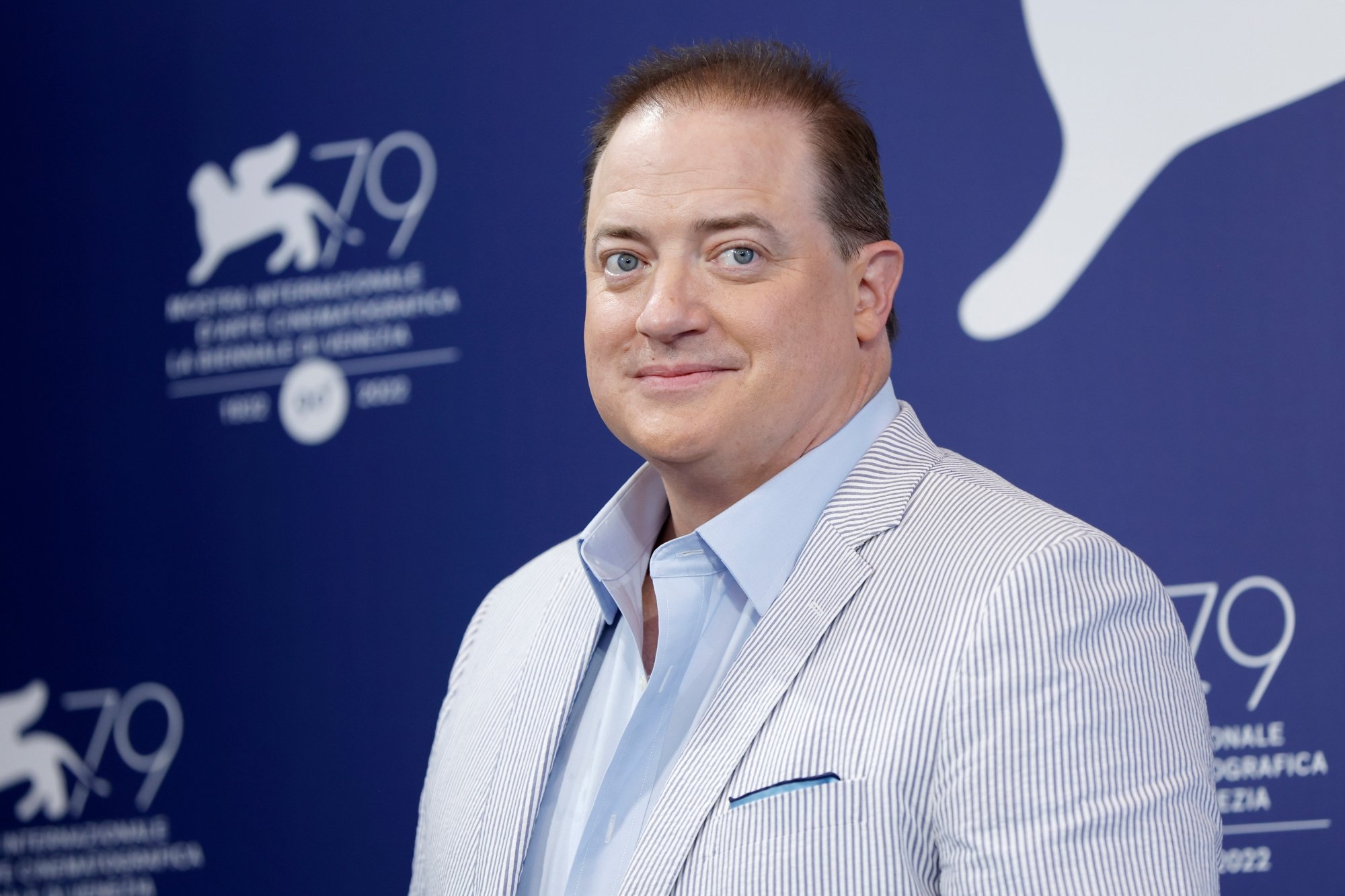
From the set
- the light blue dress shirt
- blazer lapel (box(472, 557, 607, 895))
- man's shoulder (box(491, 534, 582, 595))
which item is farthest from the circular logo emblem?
the light blue dress shirt

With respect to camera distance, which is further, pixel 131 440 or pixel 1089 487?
pixel 131 440

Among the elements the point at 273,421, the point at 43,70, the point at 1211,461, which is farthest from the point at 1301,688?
the point at 43,70

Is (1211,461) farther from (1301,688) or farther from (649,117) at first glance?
(649,117)

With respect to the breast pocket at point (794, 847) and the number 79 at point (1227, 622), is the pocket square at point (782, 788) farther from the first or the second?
the number 79 at point (1227, 622)

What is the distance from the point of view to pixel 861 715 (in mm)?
1533

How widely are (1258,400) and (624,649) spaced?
4.76 ft

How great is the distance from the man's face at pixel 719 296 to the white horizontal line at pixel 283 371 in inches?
55.4

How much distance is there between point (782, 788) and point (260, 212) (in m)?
2.37

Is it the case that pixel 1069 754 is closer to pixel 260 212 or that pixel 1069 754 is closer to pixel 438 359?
pixel 438 359

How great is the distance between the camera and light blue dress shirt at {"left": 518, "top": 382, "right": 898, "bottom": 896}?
5.75 feet

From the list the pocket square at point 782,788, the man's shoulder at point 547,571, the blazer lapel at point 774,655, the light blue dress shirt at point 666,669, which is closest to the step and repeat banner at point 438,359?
the man's shoulder at point 547,571

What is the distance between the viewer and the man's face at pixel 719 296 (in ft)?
6.04

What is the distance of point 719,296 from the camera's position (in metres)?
1.84

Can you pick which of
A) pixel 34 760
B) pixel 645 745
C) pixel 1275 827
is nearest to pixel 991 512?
pixel 645 745
